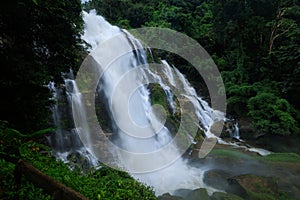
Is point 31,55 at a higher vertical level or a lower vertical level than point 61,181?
higher

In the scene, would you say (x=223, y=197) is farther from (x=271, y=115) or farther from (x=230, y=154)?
(x=271, y=115)

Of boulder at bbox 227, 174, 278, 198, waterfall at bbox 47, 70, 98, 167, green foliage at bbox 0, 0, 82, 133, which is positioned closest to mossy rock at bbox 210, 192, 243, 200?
boulder at bbox 227, 174, 278, 198

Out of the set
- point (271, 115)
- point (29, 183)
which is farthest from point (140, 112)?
point (29, 183)

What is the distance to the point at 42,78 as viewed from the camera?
4457mm

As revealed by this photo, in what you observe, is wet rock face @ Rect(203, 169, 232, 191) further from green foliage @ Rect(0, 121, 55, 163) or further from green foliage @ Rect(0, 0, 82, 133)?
green foliage @ Rect(0, 121, 55, 163)

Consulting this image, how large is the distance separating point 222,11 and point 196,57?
12.6ft

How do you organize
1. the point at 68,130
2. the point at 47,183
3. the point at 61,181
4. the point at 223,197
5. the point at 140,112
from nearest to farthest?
the point at 47,183 → the point at 61,181 → the point at 223,197 → the point at 68,130 → the point at 140,112

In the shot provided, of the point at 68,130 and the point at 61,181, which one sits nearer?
the point at 61,181

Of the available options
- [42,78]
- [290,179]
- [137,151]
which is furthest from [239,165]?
[42,78]

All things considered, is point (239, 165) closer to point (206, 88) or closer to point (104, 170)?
point (104, 170)

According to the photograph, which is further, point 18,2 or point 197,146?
point 197,146

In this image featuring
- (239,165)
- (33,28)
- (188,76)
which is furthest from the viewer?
(188,76)

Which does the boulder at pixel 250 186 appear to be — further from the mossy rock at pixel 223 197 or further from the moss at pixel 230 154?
the moss at pixel 230 154

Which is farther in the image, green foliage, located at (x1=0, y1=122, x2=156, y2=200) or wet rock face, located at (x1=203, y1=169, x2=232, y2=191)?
wet rock face, located at (x1=203, y1=169, x2=232, y2=191)
